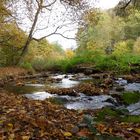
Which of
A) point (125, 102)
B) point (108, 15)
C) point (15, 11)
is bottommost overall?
point (125, 102)

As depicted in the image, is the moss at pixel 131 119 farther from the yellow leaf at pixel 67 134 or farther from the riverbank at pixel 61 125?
the yellow leaf at pixel 67 134

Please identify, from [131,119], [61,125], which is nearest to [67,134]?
[61,125]

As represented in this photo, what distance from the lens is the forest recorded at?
499 centimetres

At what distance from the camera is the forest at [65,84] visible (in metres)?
4.99

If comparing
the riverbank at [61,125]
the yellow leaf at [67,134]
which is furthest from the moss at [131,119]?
the yellow leaf at [67,134]

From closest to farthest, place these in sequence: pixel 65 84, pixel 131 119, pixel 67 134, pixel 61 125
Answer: pixel 67 134 < pixel 61 125 < pixel 131 119 < pixel 65 84

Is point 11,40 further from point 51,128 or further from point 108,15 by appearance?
point 108,15

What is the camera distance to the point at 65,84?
1446cm

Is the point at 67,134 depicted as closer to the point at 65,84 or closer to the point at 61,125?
the point at 61,125

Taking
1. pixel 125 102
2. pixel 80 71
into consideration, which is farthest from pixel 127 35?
pixel 125 102

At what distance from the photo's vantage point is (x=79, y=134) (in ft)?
15.6

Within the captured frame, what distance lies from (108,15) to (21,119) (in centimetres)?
6792

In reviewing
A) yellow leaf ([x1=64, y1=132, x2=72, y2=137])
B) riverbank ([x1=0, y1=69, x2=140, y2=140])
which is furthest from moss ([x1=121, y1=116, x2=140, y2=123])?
yellow leaf ([x1=64, y1=132, x2=72, y2=137])

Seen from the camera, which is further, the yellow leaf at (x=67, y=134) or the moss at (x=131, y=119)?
the moss at (x=131, y=119)
